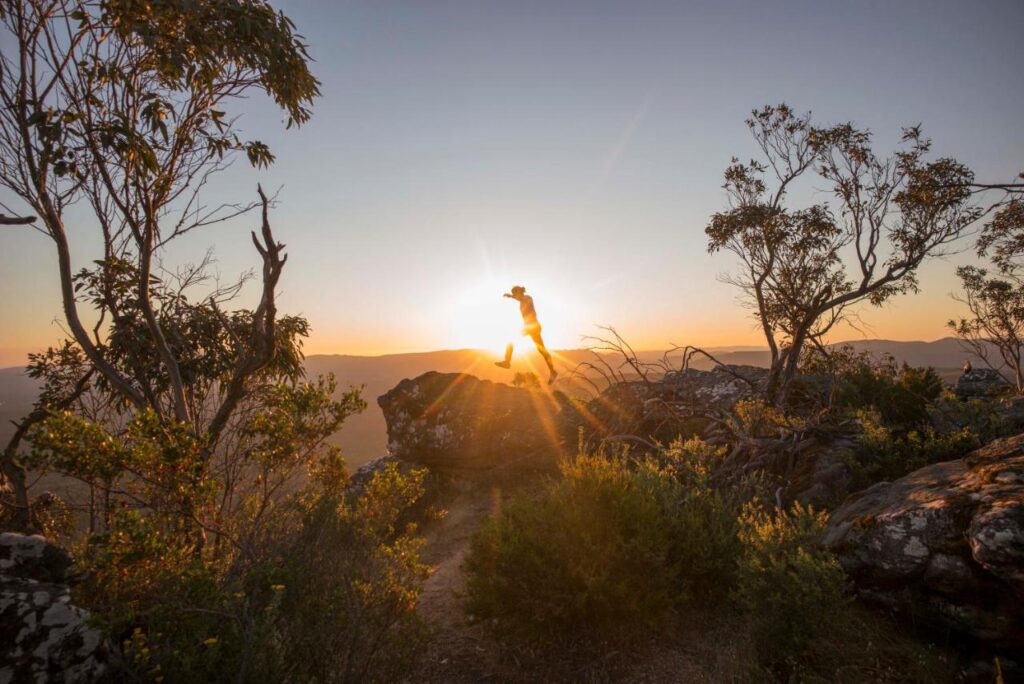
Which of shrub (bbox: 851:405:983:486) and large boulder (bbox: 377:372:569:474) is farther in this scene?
large boulder (bbox: 377:372:569:474)

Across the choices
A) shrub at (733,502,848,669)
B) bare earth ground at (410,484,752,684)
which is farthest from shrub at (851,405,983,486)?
bare earth ground at (410,484,752,684)

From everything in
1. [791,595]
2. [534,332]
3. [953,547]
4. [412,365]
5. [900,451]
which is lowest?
[791,595]

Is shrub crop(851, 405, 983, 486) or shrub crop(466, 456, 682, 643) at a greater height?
shrub crop(851, 405, 983, 486)

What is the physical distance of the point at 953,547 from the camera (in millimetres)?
4031

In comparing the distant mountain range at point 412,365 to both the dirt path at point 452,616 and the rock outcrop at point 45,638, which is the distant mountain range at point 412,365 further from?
the rock outcrop at point 45,638

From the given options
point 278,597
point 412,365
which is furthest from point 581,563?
point 412,365

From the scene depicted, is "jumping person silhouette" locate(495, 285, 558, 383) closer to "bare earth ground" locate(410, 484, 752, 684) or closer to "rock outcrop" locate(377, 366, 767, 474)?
"rock outcrop" locate(377, 366, 767, 474)

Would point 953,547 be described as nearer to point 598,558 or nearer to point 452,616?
point 598,558

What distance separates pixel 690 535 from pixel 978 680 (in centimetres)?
235

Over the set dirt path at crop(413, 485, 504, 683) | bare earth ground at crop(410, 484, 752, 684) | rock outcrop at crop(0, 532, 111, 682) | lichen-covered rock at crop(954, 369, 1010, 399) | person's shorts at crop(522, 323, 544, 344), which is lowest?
dirt path at crop(413, 485, 504, 683)

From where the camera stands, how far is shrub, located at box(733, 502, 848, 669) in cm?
378

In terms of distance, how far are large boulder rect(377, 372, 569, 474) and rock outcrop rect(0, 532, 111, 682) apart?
27.8ft

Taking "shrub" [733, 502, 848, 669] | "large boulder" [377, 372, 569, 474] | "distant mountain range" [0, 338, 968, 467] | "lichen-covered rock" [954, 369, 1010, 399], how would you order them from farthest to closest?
"distant mountain range" [0, 338, 968, 467] → "lichen-covered rock" [954, 369, 1010, 399] → "large boulder" [377, 372, 569, 474] → "shrub" [733, 502, 848, 669]

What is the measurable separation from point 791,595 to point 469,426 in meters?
8.68
